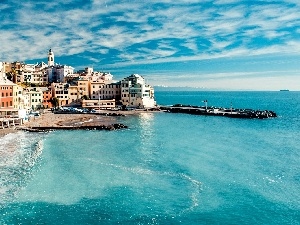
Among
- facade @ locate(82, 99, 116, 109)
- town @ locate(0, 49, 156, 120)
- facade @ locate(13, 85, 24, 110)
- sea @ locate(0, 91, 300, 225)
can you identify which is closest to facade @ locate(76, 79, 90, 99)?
town @ locate(0, 49, 156, 120)

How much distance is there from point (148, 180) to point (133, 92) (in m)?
73.7

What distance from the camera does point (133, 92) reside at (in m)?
102

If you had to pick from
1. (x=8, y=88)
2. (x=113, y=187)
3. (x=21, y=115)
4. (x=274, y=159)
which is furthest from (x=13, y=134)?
(x=274, y=159)

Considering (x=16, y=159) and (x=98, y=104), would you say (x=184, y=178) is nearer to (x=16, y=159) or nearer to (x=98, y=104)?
(x=16, y=159)

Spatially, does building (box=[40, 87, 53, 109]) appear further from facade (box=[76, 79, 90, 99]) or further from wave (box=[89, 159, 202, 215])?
wave (box=[89, 159, 202, 215])

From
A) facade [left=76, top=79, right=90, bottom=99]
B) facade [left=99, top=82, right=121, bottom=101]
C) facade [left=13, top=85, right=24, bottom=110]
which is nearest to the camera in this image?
facade [left=13, top=85, right=24, bottom=110]

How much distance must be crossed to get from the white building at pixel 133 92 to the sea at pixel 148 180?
50672mm

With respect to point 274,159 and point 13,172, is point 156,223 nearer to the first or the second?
point 13,172

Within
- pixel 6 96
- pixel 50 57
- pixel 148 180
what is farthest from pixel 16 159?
pixel 50 57

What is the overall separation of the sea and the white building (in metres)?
50.7

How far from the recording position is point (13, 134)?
5462cm

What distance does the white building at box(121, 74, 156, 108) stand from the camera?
10175 centimetres

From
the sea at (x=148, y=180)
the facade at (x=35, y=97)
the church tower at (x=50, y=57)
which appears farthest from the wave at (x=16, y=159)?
the church tower at (x=50, y=57)

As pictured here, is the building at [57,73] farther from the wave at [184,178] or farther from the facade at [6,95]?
the wave at [184,178]
